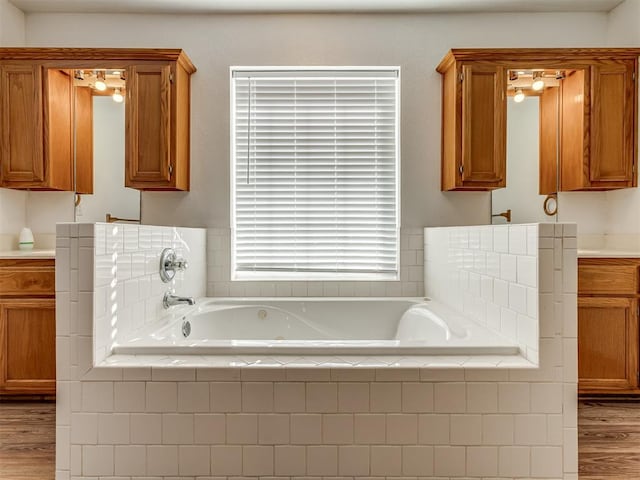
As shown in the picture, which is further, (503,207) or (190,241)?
(503,207)

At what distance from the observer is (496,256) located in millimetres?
1669

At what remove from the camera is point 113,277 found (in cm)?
150

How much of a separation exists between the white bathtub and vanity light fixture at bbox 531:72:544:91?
1461 millimetres

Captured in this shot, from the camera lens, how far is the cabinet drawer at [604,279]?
2.40 m

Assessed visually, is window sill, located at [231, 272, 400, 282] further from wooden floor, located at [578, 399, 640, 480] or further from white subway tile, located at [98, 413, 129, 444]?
white subway tile, located at [98, 413, 129, 444]

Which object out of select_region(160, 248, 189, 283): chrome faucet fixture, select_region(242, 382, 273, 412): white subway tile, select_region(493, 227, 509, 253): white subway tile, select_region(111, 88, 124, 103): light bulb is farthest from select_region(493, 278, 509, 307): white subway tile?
select_region(111, 88, 124, 103): light bulb

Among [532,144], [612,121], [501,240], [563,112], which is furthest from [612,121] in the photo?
[501,240]

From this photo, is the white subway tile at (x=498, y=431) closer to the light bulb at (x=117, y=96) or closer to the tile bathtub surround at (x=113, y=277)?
the tile bathtub surround at (x=113, y=277)

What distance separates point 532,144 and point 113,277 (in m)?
2.42

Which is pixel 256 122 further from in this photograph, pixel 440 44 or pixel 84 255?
pixel 84 255

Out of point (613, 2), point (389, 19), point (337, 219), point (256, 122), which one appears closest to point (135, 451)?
point (337, 219)

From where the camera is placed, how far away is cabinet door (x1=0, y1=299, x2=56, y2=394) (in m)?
2.38

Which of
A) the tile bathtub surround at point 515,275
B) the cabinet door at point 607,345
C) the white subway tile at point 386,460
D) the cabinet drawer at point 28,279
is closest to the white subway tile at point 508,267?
the tile bathtub surround at point 515,275

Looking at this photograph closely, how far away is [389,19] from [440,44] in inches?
14.5
